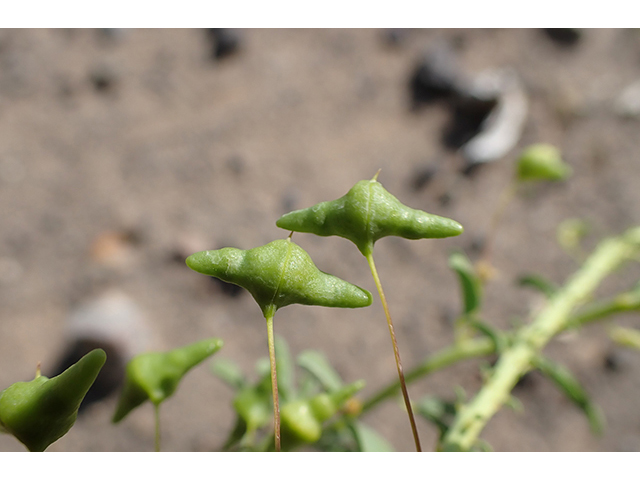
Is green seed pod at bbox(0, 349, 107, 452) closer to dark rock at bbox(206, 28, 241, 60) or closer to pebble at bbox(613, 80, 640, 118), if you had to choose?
dark rock at bbox(206, 28, 241, 60)

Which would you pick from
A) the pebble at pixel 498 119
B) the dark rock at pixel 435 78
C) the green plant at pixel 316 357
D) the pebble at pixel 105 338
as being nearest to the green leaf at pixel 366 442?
the green plant at pixel 316 357

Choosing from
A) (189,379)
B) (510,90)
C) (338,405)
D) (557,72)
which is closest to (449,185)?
(510,90)

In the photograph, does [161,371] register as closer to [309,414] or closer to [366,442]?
[309,414]

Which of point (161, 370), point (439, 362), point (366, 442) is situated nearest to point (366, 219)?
point (161, 370)

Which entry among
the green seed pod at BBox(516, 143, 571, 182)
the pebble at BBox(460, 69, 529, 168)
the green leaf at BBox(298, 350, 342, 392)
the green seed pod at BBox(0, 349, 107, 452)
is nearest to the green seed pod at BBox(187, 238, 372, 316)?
the green seed pod at BBox(0, 349, 107, 452)

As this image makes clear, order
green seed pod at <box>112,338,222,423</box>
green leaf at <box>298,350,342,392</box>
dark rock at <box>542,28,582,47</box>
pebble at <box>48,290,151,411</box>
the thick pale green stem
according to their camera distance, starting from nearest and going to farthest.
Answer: green seed pod at <box>112,338,222,423</box> < the thick pale green stem < green leaf at <box>298,350,342,392</box> < pebble at <box>48,290,151,411</box> < dark rock at <box>542,28,582,47</box>

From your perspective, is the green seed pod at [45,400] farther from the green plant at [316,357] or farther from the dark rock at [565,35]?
the dark rock at [565,35]
